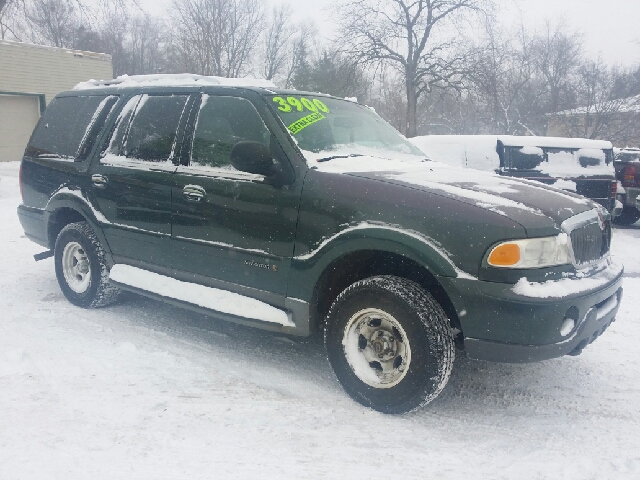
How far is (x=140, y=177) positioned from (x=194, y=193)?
64cm

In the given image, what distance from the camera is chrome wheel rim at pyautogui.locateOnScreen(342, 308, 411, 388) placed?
329 centimetres

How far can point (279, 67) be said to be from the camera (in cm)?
6119

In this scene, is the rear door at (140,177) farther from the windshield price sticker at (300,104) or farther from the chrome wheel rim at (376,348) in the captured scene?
the chrome wheel rim at (376,348)

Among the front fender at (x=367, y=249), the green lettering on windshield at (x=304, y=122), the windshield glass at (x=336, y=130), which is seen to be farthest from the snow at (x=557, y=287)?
the green lettering on windshield at (x=304, y=122)

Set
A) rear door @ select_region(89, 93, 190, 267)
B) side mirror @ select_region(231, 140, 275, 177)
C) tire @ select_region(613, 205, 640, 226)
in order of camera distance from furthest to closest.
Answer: tire @ select_region(613, 205, 640, 226)
rear door @ select_region(89, 93, 190, 267)
side mirror @ select_region(231, 140, 275, 177)

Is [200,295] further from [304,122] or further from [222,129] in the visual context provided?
[304,122]

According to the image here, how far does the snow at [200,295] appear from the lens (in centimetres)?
375

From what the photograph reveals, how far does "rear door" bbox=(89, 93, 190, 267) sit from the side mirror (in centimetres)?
83

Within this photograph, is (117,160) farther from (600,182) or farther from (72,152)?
(600,182)

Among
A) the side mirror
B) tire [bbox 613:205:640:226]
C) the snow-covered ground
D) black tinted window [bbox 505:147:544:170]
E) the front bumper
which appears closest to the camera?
the snow-covered ground

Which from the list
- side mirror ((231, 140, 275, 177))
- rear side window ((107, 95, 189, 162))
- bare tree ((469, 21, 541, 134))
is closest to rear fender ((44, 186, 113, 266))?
rear side window ((107, 95, 189, 162))

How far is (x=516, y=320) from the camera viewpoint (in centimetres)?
294

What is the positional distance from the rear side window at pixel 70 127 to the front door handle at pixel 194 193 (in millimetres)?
1372

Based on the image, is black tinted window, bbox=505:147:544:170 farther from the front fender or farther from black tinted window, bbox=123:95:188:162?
the front fender
